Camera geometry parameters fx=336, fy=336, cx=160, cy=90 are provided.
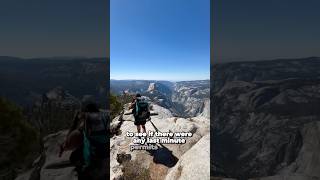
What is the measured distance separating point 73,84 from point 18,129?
2.28 m

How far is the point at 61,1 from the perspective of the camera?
37.3 ft

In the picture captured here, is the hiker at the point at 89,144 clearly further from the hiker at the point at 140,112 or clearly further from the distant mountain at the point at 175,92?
the distant mountain at the point at 175,92

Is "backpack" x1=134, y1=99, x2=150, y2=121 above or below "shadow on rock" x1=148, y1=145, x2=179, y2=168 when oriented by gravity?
above

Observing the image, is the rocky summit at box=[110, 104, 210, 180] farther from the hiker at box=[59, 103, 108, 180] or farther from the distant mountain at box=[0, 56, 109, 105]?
the distant mountain at box=[0, 56, 109, 105]

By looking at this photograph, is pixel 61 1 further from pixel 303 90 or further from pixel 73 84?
pixel 303 90

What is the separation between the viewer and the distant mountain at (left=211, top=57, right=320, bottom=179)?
386 inches

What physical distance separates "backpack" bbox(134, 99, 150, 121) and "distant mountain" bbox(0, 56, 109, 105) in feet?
3.70

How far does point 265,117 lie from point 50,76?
284 inches

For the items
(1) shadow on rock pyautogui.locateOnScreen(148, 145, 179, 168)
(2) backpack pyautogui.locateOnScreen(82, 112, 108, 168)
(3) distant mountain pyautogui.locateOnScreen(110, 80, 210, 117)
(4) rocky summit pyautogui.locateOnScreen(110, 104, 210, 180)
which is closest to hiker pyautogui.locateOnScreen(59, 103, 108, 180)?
(2) backpack pyautogui.locateOnScreen(82, 112, 108, 168)

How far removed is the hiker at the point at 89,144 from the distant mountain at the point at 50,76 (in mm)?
977

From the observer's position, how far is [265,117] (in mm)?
10305

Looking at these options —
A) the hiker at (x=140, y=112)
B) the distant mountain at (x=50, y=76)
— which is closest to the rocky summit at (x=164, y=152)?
the hiker at (x=140, y=112)

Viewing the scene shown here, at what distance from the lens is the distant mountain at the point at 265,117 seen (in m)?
9.81

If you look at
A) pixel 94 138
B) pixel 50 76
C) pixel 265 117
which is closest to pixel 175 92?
pixel 265 117
